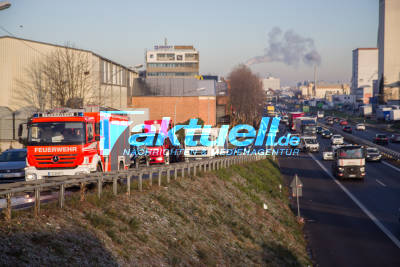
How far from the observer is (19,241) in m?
9.88

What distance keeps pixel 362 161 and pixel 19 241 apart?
105ft

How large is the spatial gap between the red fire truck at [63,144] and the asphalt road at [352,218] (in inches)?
387

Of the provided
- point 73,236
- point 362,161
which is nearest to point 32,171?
point 73,236

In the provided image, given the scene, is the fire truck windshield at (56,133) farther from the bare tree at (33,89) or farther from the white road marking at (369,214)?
the bare tree at (33,89)

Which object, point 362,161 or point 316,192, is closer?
point 316,192

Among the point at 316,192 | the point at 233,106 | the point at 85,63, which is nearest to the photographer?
the point at 316,192

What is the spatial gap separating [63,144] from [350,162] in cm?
2650

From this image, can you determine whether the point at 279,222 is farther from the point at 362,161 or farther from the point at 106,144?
the point at 362,161

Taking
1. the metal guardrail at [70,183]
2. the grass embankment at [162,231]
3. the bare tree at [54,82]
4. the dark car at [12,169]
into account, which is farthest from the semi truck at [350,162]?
the bare tree at [54,82]

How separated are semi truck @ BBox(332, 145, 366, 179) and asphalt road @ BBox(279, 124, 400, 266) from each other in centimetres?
71

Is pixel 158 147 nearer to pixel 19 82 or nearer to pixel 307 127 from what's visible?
pixel 19 82

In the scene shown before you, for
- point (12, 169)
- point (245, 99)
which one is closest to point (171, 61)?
point (245, 99)

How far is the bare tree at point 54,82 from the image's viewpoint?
168 feet

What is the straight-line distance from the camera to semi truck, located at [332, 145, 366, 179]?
37.5 m
